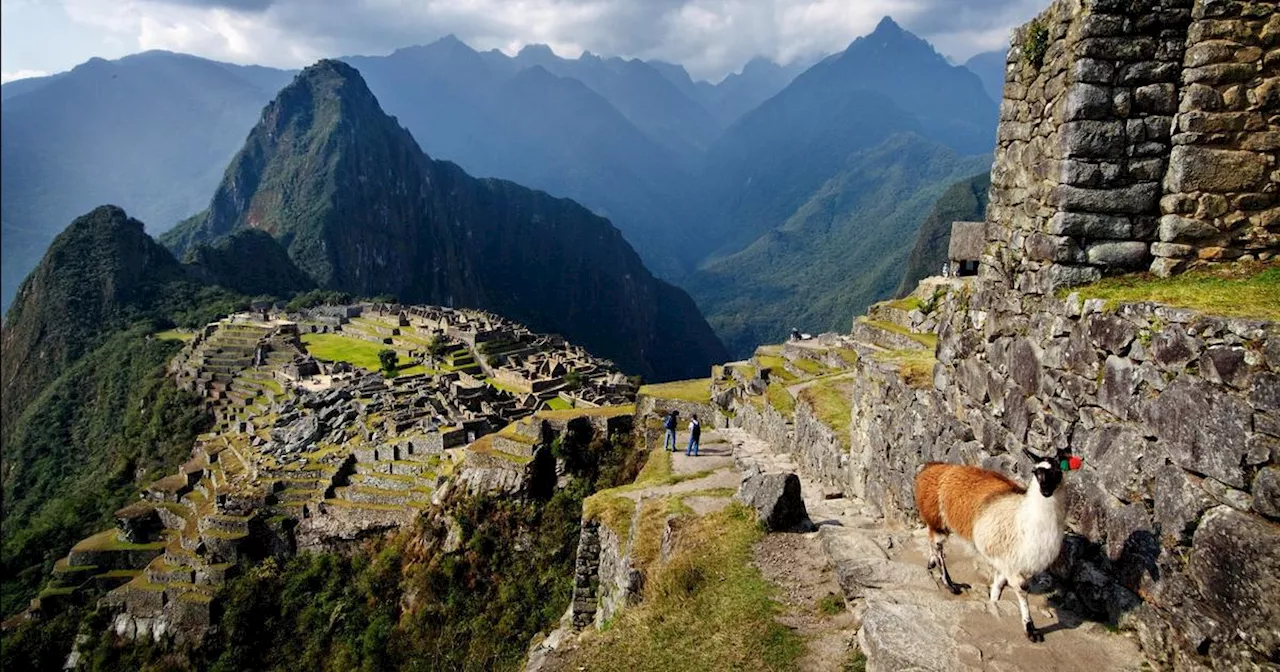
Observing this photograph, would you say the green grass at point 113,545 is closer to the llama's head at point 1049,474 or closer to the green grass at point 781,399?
the green grass at point 781,399

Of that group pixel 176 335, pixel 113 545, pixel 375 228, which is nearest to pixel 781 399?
pixel 113 545

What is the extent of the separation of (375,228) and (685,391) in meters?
164

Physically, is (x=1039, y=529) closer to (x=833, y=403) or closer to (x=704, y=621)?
(x=704, y=621)

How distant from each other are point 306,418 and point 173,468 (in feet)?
72.2

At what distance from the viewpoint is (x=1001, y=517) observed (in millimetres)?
4582

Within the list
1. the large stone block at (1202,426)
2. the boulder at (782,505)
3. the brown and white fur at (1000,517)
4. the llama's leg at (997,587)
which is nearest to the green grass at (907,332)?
the boulder at (782,505)

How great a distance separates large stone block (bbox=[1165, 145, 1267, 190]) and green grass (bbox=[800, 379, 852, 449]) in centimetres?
666

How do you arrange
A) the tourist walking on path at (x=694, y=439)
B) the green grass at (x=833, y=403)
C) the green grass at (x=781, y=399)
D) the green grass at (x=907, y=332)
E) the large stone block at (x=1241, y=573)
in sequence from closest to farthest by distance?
the large stone block at (x=1241, y=573) < the green grass at (x=833, y=403) < the green grass at (x=907, y=332) < the green grass at (x=781, y=399) < the tourist walking on path at (x=694, y=439)

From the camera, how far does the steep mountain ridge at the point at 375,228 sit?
15912 cm

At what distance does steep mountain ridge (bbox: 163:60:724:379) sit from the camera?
159 m

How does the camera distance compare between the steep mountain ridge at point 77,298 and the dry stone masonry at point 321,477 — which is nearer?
the dry stone masonry at point 321,477

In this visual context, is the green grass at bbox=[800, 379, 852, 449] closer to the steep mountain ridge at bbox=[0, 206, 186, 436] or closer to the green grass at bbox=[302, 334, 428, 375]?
the green grass at bbox=[302, 334, 428, 375]

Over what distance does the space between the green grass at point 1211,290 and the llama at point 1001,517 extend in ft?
3.72

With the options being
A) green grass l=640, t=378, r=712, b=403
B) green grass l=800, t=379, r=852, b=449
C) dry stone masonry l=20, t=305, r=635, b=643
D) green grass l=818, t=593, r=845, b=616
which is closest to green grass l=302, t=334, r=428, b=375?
dry stone masonry l=20, t=305, r=635, b=643
